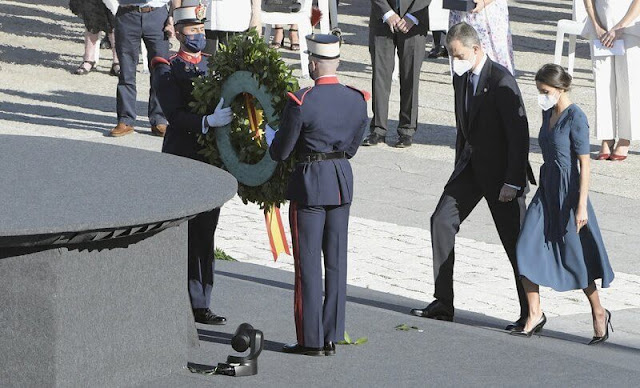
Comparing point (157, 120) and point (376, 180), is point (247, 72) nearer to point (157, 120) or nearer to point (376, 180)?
point (376, 180)

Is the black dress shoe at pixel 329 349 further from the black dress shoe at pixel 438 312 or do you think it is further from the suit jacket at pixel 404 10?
the suit jacket at pixel 404 10

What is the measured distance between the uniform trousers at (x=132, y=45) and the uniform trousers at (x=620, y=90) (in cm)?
401

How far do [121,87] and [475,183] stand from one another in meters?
6.19

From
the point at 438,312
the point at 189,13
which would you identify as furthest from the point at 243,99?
the point at 438,312

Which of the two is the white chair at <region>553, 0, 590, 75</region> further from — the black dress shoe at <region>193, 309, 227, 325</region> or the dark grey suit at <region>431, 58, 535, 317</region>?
the black dress shoe at <region>193, 309, 227, 325</region>

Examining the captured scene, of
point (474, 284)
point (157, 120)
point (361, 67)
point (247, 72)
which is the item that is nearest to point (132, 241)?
point (247, 72)

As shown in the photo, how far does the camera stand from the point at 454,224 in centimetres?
867

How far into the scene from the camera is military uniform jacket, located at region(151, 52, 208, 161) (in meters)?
8.39

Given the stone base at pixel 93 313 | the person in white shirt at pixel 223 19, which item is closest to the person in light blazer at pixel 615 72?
the person in white shirt at pixel 223 19

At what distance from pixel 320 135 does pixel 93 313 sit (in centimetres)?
155

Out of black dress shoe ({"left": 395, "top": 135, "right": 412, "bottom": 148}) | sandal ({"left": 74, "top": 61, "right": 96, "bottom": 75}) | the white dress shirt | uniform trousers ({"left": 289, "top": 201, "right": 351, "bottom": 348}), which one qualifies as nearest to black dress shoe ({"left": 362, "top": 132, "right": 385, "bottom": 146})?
black dress shoe ({"left": 395, "top": 135, "right": 412, "bottom": 148})

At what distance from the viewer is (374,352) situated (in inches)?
307

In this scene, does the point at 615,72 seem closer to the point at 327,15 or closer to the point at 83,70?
the point at 327,15

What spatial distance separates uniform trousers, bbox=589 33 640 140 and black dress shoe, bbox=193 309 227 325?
19.7 ft
